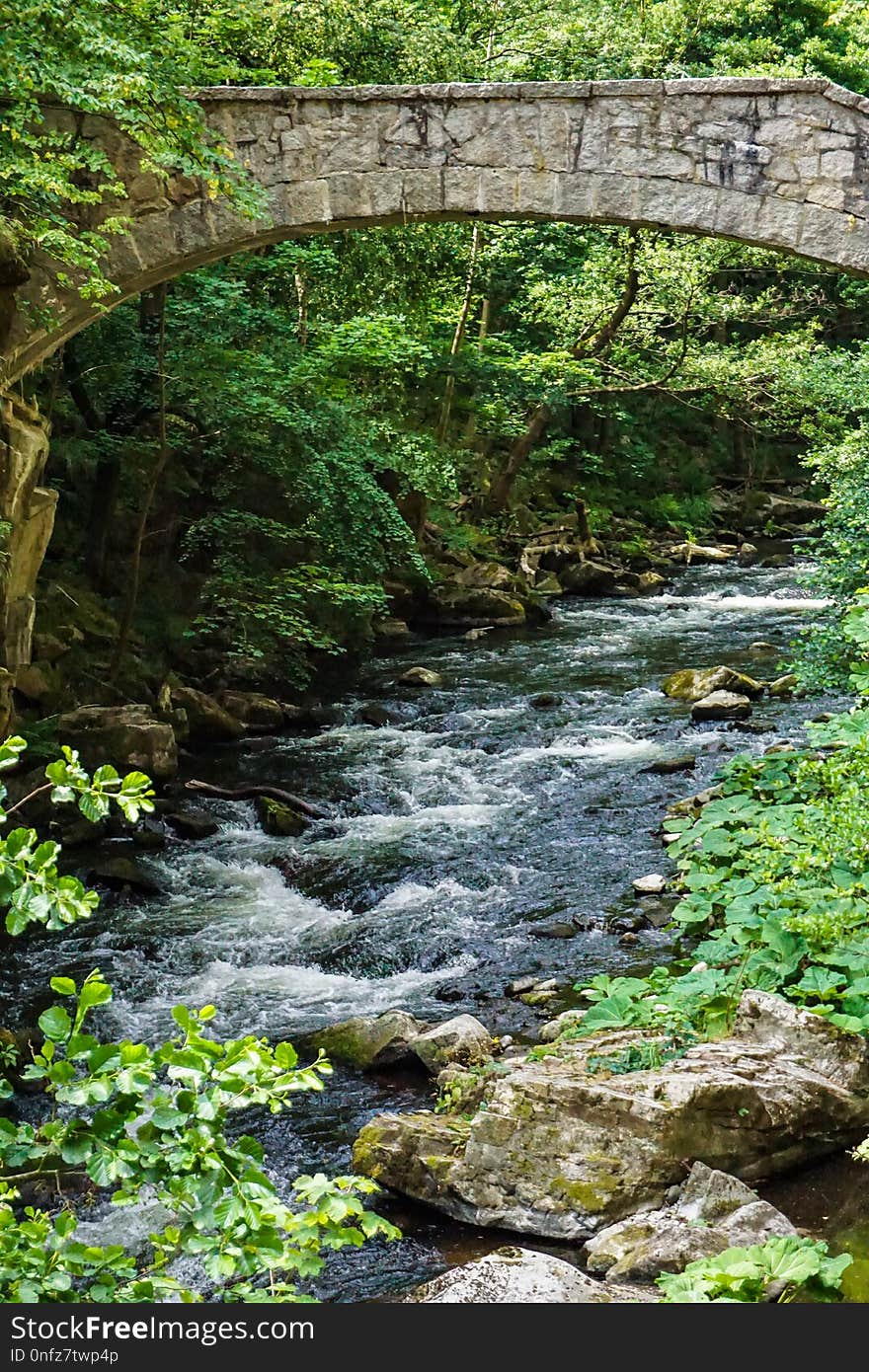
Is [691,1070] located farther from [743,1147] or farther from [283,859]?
[283,859]

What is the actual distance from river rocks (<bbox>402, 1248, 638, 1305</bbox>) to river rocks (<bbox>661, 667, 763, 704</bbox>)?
751 centimetres

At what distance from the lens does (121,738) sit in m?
8.50

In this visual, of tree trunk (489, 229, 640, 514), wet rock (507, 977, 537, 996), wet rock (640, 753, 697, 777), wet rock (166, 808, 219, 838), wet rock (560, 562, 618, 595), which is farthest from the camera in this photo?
wet rock (560, 562, 618, 595)

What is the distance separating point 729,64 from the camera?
57.6 feet

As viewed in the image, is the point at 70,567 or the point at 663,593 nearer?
the point at 70,567

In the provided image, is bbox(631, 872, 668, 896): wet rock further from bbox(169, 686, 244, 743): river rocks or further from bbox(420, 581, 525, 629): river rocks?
bbox(420, 581, 525, 629): river rocks

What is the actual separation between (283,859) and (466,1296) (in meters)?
4.71

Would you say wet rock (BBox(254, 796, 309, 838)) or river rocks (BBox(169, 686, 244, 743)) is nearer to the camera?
wet rock (BBox(254, 796, 309, 838))

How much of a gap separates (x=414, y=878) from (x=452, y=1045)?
2.21m

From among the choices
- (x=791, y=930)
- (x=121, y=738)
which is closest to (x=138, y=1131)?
(x=791, y=930)

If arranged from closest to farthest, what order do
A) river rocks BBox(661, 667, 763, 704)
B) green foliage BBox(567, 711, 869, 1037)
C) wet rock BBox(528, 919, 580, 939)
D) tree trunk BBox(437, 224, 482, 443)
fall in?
green foliage BBox(567, 711, 869, 1037), wet rock BBox(528, 919, 580, 939), river rocks BBox(661, 667, 763, 704), tree trunk BBox(437, 224, 482, 443)

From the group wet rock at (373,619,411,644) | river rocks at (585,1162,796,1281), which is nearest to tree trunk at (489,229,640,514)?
wet rock at (373,619,411,644)

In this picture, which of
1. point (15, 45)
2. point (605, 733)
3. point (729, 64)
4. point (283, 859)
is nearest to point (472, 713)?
point (605, 733)

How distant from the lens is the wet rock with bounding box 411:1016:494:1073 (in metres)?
4.97
